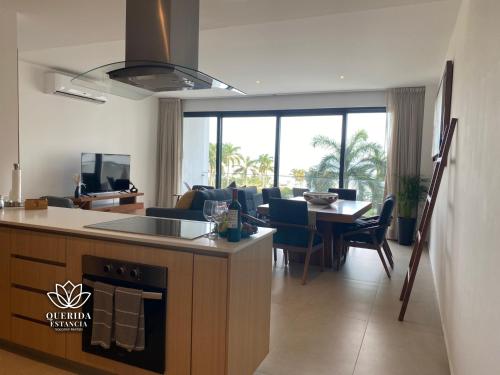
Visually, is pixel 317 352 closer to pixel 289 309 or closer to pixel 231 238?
pixel 289 309

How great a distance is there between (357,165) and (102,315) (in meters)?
5.90

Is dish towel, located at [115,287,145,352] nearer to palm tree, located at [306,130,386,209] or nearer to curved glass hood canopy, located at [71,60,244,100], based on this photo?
curved glass hood canopy, located at [71,60,244,100]

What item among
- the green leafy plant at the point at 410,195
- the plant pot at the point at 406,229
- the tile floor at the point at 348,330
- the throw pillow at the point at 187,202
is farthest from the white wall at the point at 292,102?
the throw pillow at the point at 187,202

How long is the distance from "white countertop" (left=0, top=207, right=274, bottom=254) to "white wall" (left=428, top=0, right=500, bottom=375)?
3.47 feet

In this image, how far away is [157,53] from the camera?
2234 millimetres

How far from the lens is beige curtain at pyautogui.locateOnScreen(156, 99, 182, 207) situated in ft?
27.0

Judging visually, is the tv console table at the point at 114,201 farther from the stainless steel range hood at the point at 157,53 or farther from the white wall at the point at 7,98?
the stainless steel range hood at the point at 157,53

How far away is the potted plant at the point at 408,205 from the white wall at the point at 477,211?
3623mm

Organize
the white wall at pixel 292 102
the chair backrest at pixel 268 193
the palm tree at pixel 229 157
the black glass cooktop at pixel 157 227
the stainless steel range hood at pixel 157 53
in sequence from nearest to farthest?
1. the black glass cooktop at pixel 157 227
2. the stainless steel range hood at pixel 157 53
3. the chair backrest at pixel 268 193
4. the white wall at pixel 292 102
5. the palm tree at pixel 229 157

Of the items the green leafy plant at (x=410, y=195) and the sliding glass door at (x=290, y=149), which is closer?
the green leafy plant at (x=410, y=195)

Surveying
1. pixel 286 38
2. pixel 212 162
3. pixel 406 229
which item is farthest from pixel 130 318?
pixel 212 162

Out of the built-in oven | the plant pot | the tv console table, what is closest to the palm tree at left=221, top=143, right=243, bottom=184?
the tv console table

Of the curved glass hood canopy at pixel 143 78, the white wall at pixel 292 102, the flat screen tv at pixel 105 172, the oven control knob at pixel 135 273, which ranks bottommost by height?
the oven control knob at pixel 135 273

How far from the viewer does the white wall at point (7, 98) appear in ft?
10.2
